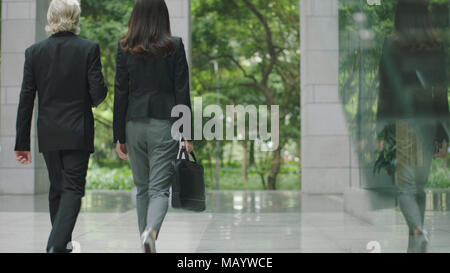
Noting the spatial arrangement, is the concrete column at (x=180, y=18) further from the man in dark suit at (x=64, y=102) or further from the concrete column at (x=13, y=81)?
the man in dark suit at (x=64, y=102)

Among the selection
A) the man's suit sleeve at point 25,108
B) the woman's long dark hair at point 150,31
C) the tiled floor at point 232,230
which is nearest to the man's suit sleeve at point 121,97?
the woman's long dark hair at point 150,31

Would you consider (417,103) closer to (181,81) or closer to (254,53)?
(181,81)

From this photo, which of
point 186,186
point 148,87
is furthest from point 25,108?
point 186,186

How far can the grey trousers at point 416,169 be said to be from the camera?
14.2 ft

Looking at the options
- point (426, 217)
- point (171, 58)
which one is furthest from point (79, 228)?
point (426, 217)

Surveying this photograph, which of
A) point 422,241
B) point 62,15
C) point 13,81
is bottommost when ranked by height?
point 422,241

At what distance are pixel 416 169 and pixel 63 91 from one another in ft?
9.41

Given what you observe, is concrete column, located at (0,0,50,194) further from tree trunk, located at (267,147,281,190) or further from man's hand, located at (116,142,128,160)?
tree trunk, located at (267,147,281,190)

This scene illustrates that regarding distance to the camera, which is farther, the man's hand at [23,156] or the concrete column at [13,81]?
the concrete column at [13,81]

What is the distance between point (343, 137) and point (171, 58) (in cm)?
806

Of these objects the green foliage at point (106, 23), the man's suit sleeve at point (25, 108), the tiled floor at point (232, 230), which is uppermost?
the green foliage at point (106, 23)

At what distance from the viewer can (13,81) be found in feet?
37.0

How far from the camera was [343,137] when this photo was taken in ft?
37.5
